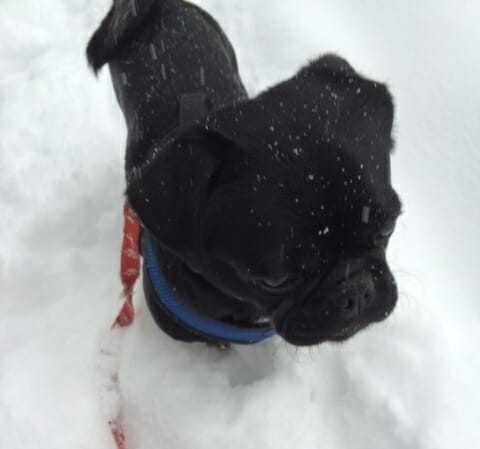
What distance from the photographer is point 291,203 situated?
1.60 m

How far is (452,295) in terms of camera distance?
2.55m

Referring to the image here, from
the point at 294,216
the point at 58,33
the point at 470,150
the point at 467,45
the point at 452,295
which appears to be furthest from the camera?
the point at 58,33

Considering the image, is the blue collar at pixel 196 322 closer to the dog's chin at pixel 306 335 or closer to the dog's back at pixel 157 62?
the dog's chin at pixel 306 335

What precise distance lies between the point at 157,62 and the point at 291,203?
1.20 m

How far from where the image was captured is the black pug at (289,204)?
1.62 m

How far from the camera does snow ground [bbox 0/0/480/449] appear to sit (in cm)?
227

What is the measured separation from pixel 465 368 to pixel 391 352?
0.27 metres

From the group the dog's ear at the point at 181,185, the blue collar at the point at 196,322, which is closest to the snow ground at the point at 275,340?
the blue collar at the point at 196,322

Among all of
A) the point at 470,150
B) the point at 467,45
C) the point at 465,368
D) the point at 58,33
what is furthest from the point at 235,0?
the point at 465,368

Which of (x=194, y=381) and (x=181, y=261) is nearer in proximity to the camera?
(x=181, y=261)

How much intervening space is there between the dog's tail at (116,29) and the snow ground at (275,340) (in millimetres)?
674

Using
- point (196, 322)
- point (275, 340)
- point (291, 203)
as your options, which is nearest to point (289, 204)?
point (291, 203)

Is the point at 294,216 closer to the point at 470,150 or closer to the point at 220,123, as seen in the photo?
the point at 220,123

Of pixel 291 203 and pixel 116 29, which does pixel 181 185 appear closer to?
pixel 291 203
